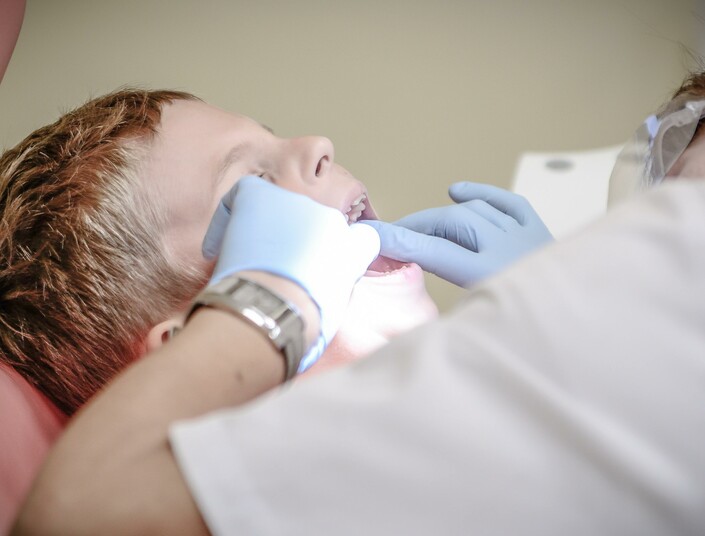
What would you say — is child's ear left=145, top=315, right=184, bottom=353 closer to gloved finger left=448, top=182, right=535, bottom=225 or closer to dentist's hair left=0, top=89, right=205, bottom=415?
dentist's hair left=0, top=89, right=205, bottom=415

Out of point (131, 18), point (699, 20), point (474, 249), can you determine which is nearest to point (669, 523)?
point (474, 249)

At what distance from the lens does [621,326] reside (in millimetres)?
506

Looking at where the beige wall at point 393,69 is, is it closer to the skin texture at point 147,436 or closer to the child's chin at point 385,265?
the child's chin at point 385,265

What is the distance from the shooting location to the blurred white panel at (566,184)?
72.9 inches

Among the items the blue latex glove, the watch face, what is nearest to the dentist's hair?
the blue latex glove

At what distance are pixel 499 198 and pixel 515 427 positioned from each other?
2.93 ft

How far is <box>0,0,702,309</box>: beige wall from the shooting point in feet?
6.16

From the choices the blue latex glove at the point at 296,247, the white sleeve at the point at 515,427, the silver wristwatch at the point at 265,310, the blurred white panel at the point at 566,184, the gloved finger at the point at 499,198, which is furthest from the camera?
the blurred white panel at the point at 566,184

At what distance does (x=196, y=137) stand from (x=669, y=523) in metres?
0.91

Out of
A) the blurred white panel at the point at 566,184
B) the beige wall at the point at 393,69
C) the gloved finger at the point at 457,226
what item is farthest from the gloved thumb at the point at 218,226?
the blurred white panel at the point at 566,184

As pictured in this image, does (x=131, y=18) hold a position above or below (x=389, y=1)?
below

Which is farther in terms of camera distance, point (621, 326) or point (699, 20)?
point (699, 20)

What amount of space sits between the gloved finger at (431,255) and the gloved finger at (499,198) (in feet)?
0.73

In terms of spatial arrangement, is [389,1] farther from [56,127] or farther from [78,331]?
[78,331]
